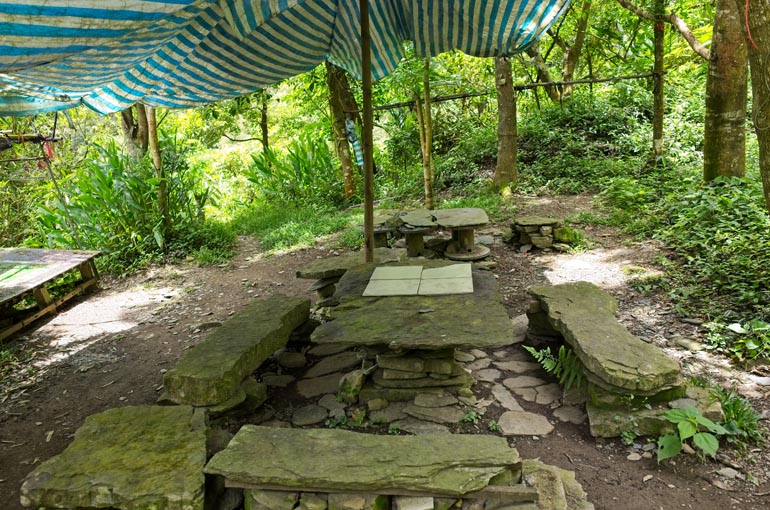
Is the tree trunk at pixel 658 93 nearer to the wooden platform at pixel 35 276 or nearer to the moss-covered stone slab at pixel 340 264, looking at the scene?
the moss-covered stone slab at pixel 340 264

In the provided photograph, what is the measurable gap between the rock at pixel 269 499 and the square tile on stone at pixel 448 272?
73.6 inches

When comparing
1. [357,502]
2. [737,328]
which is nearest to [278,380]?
[357,502]

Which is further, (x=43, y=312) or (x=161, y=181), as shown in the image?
(x=161, y=181)

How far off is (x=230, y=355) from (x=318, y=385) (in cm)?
75

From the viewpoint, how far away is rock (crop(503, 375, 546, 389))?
128 inches

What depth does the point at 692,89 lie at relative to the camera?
10.0 m

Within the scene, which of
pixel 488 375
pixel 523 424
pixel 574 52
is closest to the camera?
pixel 523 424

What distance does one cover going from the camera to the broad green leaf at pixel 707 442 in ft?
7.42

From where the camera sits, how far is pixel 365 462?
2078 mm

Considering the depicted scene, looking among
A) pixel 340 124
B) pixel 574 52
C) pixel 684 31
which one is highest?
pixel 574 52

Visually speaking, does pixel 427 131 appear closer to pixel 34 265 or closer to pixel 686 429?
pixel 34 265

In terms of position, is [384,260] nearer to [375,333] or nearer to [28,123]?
[375,333]

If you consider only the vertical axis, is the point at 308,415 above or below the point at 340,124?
below


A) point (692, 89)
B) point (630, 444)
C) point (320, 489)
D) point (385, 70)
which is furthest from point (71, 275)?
point (692, 89)
